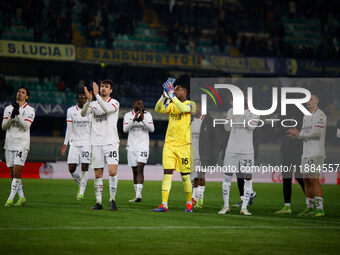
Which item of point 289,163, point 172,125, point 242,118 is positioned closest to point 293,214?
point 289,163

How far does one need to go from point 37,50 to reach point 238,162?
22866 millimetres

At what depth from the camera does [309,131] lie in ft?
38.9

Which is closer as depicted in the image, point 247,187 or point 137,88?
point 247,187

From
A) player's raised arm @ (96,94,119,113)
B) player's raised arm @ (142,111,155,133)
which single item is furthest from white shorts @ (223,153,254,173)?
player's raised arm @ (142,111,155,133)

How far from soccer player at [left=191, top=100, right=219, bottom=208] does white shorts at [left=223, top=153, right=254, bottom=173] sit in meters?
1.86

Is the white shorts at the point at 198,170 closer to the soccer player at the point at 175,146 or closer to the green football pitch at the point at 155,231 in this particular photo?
the green football pitch at the point at 155,231

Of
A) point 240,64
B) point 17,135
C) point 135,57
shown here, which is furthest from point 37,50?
point 17,135

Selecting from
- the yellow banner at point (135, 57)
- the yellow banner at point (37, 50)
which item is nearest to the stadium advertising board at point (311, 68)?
the yellow banner at point (135, 57)

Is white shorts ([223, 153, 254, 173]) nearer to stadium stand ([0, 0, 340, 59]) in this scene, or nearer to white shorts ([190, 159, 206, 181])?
white shorts ([190, 159, 206, 181])

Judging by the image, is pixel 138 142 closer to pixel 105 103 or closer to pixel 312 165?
pixel 105 103

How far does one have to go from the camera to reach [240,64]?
37.6 metres

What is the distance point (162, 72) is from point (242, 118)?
2694 centimetres

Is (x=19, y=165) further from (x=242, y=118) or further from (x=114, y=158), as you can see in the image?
(x=242, y=118)

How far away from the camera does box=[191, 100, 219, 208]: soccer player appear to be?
44.2 feet
